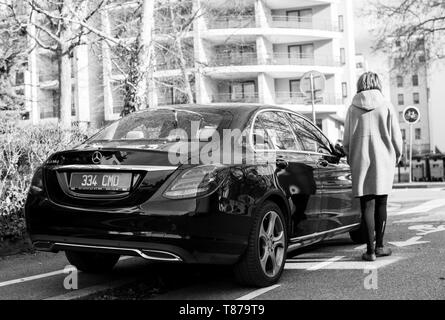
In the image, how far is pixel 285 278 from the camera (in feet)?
15.6

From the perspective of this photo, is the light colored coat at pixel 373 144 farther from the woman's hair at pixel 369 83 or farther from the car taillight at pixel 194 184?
the car taillight at pixel 194 184

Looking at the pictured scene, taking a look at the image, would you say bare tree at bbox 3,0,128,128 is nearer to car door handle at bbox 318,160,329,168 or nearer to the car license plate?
car door handle at bbox 318,160,329,168

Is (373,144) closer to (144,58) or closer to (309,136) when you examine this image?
(309,136)

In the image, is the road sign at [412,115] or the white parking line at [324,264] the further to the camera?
the road sign at [412,115]

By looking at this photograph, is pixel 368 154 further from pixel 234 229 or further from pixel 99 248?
pixel 99 248

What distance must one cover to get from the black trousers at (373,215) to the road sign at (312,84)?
8.96 metres

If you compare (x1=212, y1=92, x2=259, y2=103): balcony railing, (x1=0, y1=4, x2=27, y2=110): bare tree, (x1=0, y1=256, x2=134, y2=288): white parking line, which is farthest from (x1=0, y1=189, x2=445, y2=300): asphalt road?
(x1=212, y1=92, x2=259, y2=103): balcony railing

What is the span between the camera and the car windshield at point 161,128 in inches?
173

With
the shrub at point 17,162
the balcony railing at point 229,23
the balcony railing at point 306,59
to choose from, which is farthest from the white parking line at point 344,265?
the balcony railing at point 306,59

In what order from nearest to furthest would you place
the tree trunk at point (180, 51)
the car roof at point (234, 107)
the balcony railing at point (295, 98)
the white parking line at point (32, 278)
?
1. the car roof at point (234, 107)
2. the white parking line at point (32, 278)
3. the tree trunk at point (180, 51)
4. the balcony railing at point (295, 98)

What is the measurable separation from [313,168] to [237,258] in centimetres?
154

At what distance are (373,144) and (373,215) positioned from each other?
0.70 m

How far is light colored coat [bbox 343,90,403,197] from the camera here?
5.32 m

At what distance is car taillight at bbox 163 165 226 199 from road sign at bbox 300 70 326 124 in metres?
10.7
